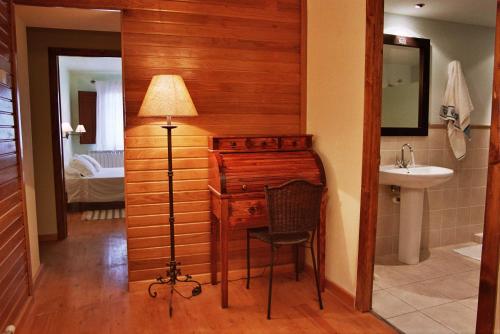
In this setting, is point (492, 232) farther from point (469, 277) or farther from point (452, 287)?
point (469, 277)

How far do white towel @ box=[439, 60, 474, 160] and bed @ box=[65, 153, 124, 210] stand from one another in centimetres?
433

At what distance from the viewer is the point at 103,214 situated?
18.1ft

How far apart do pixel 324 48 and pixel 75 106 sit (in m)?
6.63

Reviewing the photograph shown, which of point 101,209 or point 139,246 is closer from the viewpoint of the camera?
point 139,246

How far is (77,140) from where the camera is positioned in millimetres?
8062

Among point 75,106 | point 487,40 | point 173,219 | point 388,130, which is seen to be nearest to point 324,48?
point 388,130

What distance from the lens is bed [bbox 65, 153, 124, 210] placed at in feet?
18.3

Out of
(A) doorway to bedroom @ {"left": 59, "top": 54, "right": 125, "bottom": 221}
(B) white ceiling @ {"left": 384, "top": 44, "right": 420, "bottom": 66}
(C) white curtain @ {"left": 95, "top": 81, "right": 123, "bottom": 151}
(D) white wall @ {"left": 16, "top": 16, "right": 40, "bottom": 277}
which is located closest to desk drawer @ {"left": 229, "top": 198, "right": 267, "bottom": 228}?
(D) white wall @ {"left": 16, "top": 16, "right": 40, "bottom": 277}

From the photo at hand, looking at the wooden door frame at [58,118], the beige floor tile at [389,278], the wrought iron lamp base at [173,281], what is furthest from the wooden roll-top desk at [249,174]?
the wooden door frame at [58,118]

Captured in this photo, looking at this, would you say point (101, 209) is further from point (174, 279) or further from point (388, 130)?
point (388, 130)

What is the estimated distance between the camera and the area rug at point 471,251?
3.50 meters

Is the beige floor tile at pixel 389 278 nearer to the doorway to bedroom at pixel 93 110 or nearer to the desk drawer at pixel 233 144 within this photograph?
the desk drawer at pixel 233 144

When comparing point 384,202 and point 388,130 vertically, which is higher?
point 388,130

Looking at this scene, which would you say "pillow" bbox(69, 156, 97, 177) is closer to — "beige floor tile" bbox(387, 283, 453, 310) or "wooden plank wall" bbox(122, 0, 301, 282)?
"wooden plank wall" bbox(122, 0, 301, 282)
